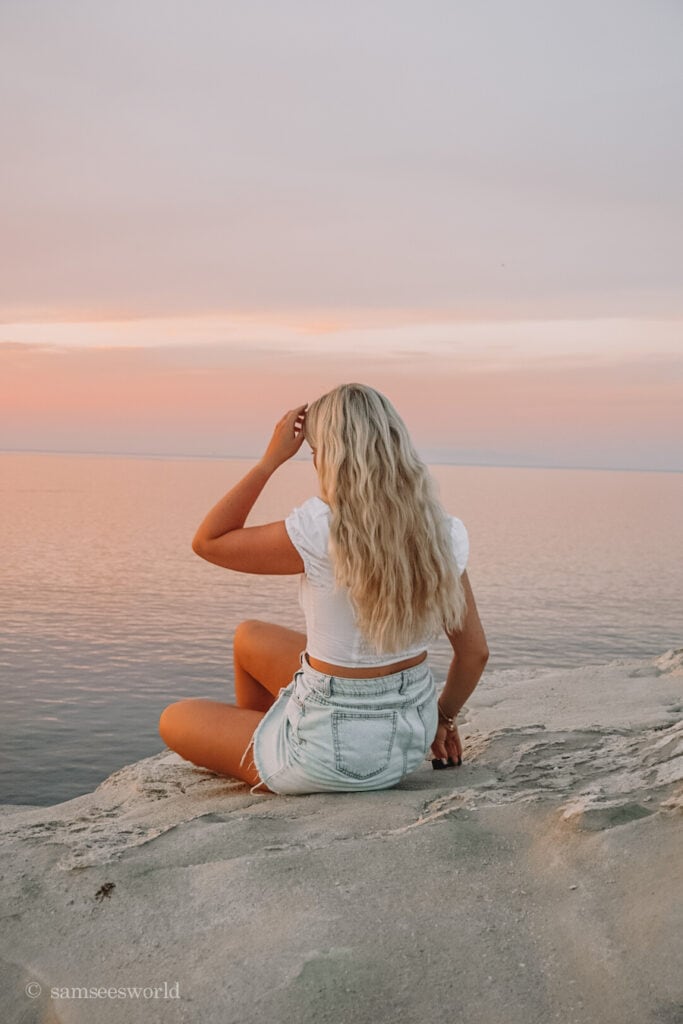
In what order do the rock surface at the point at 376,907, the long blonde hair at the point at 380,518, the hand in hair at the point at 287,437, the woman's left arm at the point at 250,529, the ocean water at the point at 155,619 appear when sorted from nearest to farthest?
the rock surface at the point at 376,907, the long blonde hair at the point at 380,518, the woman's left arm at the point at 250,529, the hand in hair at the point at 287,437, the ocean water at the point at 155,619

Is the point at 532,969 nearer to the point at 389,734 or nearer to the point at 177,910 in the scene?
the point at 177,910

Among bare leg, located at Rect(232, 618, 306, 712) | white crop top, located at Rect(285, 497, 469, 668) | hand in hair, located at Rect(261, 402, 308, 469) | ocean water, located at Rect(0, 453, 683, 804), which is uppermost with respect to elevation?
hand in hair, located at Rect(261, 402, 308, 469)

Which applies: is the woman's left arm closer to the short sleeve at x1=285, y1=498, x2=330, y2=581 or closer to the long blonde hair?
the short sleeve at x1=285, y1=498, x2=330, y2=581

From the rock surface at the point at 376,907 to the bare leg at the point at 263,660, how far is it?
2.45ft

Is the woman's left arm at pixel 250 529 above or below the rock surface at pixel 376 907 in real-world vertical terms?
above

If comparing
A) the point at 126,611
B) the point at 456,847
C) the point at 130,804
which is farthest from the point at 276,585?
the point at 456,847

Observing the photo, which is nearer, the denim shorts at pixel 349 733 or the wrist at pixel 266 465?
the denim shorts at pixel 349 733

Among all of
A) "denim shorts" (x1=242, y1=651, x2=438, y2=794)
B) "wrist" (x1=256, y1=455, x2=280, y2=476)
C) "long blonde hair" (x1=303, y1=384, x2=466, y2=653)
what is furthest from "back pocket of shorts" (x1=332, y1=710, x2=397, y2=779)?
"wrist" (x1=256, y1=455, x2=280, y2=476)

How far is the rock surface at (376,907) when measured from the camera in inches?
113

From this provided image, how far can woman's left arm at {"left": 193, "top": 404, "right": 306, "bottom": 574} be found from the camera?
4.48 meters

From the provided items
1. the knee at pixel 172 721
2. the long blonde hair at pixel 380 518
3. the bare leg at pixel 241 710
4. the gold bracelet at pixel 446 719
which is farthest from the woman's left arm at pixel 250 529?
the gold bracelet at pixel 446 719

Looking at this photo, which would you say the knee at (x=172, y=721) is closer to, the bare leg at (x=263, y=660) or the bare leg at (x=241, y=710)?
the bare leg at (x=241, y=710)

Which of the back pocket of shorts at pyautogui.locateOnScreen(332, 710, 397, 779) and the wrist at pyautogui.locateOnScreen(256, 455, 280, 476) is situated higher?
the wrist at pyautogui.locateOnScreen(256, 455, 280, 476)

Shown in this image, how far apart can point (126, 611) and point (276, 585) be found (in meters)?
5.07
